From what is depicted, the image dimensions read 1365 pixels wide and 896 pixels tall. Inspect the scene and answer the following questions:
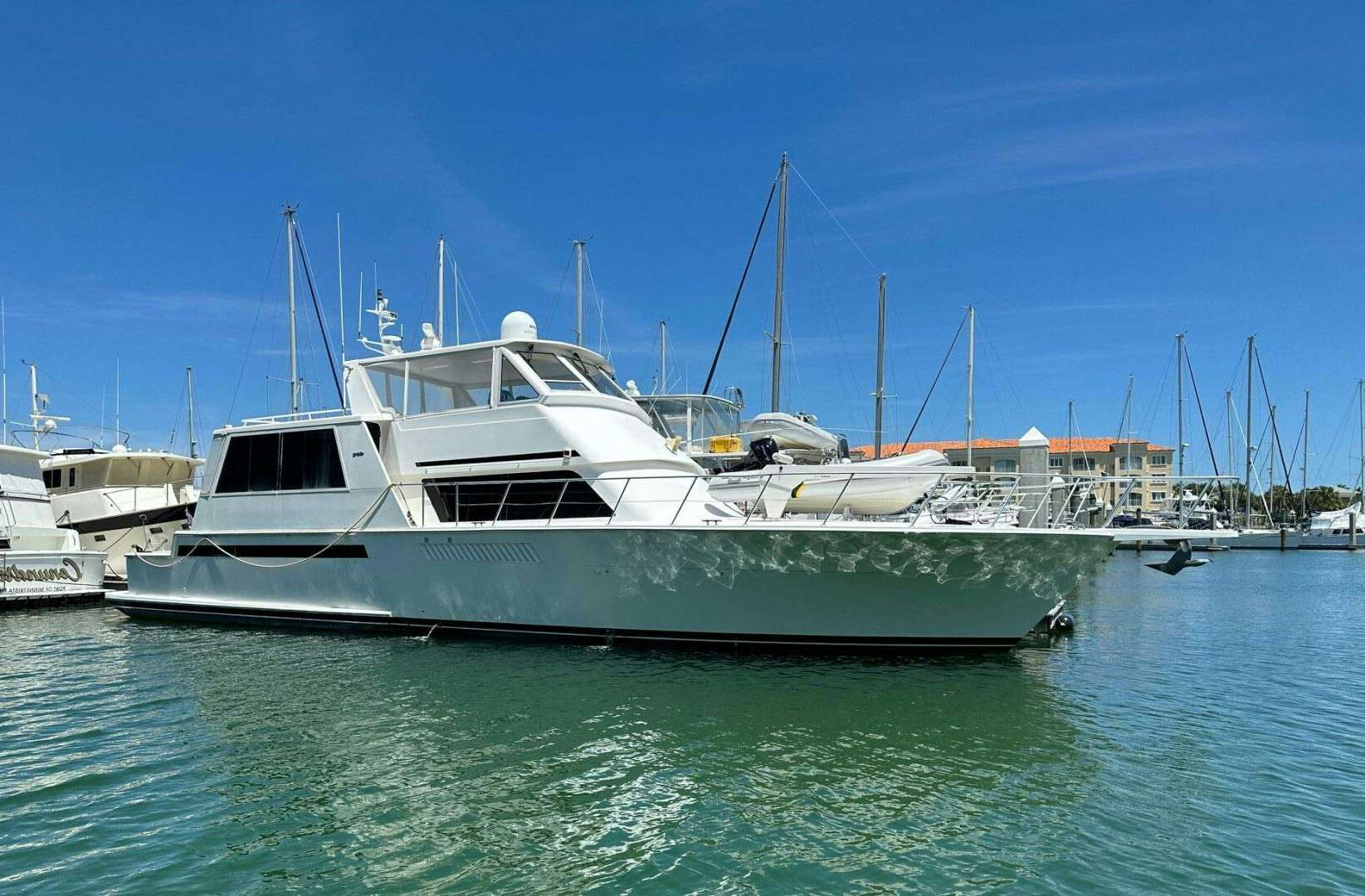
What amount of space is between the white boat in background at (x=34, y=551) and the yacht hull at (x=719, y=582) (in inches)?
363

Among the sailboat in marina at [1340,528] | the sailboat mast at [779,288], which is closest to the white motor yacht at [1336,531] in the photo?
the sailboat in marina at [1340,528]

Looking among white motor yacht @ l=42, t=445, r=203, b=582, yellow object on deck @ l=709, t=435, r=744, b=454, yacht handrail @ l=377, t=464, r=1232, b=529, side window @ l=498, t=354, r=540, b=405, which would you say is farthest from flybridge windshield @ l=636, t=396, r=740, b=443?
white motor yacht @ l=42, t=445, r=203, b=582

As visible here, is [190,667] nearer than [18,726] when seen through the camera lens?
No

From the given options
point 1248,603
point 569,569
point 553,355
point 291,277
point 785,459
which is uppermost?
point 291,277

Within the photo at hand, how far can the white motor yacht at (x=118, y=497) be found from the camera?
2150 cm

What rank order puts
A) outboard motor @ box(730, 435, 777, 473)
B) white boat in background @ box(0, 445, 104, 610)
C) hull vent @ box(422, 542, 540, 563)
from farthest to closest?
1. white boat in background @ box(0, 445, 104, 610)
2. outboard motor @ box(730, 435, 777, 473)
3. hull vent @ box(422, 542, 540, 563)

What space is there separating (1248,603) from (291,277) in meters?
26.9

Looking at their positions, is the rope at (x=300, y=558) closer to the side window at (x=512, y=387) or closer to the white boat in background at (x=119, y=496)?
the side window at (x=512, y=387)

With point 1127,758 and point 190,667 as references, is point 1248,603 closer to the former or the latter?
point 1127,758

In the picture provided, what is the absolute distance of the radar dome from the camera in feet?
41.6

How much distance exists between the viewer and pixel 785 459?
16.4 metres

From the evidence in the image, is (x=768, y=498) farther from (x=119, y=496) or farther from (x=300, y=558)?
(x=119, y=496)

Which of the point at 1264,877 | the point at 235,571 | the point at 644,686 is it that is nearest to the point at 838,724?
the point at 644,686

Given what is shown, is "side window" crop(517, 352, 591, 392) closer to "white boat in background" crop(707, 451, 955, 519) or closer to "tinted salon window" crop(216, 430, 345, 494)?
"white boat in background" crop(707, 451, 955, 519)
